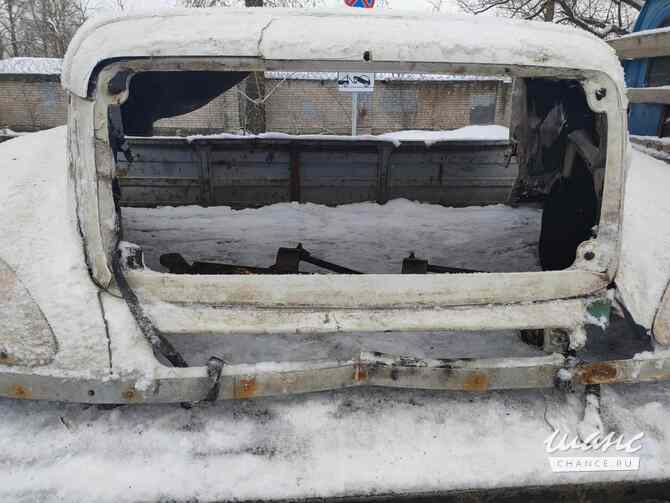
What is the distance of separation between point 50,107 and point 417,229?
16680 millimetres

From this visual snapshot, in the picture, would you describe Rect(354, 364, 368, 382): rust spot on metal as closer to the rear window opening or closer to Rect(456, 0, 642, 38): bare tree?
the rear window opening

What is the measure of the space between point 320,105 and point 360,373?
16.1 metres

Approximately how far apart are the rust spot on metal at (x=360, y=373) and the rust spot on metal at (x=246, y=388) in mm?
355

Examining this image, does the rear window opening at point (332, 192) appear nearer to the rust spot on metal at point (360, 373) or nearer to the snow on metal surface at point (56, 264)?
the snow on metal surface at point (56, 264)

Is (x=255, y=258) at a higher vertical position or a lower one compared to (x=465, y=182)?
lower

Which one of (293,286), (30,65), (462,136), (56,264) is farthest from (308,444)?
(30,65)

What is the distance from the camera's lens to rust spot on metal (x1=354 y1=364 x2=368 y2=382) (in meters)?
1.77

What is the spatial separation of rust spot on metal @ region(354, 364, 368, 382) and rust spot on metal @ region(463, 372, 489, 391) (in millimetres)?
363

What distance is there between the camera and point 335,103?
16.9 meters

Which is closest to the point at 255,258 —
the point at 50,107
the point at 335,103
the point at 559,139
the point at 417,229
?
the point at 417,229

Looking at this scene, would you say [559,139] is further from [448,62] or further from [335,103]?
[335,103]

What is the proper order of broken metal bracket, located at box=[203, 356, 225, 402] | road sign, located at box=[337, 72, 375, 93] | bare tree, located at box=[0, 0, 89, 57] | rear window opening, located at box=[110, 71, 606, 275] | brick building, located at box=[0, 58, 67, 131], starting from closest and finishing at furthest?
broken metal bracket, located at box=[203, 356, 225, 402], rear window opening, located at box=[110, 71, 606, 275], road sign, located at box=[337, 72, 375, 93], brick building, located at box=[0, 58, 67, 131], bare tree, located at box=[0, 0, 89, 57]

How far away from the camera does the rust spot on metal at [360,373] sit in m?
1.77

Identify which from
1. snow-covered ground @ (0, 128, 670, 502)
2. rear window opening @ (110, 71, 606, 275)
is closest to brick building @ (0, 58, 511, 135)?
rear window opening @ (110, 71, 606, 275)
